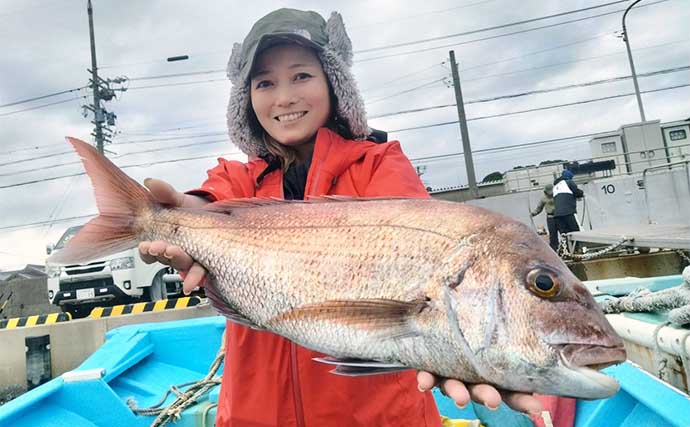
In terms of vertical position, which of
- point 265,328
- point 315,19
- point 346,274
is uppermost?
point 315,19

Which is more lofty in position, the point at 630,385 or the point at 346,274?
the point at 346,274

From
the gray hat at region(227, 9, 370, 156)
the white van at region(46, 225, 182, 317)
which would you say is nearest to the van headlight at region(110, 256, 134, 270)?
the white van at region(46, 225, 182, 317)

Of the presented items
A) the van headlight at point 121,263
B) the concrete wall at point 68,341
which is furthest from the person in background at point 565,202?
the van headlight at point 121,263

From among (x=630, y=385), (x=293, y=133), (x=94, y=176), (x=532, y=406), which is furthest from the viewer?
(x=630, y=385)

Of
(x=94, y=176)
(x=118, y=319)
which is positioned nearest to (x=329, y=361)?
(x=94, y=176)

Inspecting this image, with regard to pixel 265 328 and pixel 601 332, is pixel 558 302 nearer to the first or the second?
pixel 601 332

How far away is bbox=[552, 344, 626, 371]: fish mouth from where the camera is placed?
1.09 metres

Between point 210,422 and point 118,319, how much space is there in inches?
→ 165

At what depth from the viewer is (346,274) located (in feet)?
4.60

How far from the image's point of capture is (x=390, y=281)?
4.34ft

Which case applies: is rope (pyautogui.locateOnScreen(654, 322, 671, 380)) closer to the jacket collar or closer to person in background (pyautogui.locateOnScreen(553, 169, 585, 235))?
the jacket collar

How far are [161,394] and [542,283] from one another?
12.1 ft

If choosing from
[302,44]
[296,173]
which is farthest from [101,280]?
[302,44]

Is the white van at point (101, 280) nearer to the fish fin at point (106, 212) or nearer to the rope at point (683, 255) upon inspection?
the fish fin at point (106, 212)
